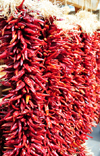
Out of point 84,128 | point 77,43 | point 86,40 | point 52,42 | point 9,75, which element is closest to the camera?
point 9,75

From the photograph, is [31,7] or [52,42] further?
[52,42]

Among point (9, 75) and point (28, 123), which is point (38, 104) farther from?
point (9, 75)

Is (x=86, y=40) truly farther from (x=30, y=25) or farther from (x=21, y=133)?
(x=21, y=133)

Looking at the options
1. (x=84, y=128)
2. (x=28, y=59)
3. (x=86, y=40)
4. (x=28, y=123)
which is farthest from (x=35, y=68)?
(x=84, y=128)

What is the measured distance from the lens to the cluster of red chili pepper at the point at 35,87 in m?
1.32

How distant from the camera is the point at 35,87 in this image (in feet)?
4.67

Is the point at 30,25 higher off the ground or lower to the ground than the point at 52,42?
higher

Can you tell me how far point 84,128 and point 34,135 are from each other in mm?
1307

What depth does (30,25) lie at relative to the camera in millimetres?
1298

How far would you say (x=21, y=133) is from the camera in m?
1.40

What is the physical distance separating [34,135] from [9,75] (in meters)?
0.58

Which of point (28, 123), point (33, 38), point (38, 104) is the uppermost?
point (33, 38)

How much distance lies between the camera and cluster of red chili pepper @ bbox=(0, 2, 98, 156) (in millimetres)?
1316

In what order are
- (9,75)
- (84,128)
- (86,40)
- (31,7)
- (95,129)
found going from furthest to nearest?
(95,129), (84,128), (86,40), (9,75), (31,7)
